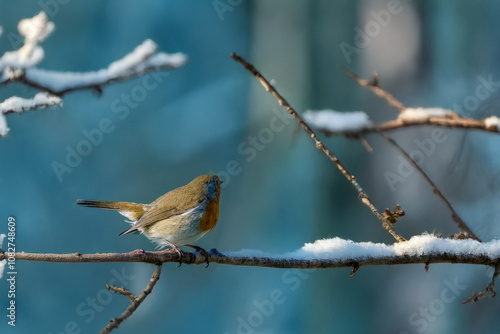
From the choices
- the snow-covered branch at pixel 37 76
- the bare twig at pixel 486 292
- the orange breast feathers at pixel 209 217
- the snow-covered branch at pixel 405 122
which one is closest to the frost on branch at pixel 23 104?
the snow-covered branch at pixel 37 76

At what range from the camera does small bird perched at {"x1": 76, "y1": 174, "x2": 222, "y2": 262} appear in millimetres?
828

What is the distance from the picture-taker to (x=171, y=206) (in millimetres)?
865

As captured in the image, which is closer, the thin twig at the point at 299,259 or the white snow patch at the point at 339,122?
the thin twig at the point at 299,259

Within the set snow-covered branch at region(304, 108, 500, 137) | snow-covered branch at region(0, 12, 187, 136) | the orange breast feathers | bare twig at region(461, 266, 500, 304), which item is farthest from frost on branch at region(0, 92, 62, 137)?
bare twig at region(461, 266, 500, 304)

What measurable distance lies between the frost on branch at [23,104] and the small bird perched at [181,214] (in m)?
0.22

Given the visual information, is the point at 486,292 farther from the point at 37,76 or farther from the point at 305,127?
the point at 37,76

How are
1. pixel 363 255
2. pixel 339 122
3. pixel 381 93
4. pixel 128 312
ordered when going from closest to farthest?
pixel 128 312
pixel 363 255
pixel 381 93
pixel 339 122

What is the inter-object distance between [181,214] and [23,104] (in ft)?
1.05

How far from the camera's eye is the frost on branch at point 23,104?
0.62 metres

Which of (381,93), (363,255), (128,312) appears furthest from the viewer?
(381,93)

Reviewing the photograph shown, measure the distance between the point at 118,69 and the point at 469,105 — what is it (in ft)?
3.84

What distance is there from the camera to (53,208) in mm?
1139

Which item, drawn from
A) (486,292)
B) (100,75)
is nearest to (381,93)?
(486,292)

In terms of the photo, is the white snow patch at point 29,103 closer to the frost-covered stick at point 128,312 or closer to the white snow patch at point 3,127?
the white snow patch at point 3,127
